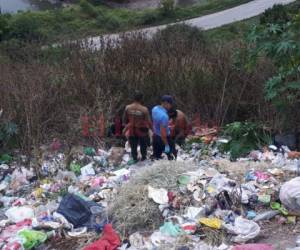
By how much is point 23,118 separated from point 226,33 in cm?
1792

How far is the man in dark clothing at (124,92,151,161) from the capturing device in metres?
9.09

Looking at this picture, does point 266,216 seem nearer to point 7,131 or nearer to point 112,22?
point 7,131

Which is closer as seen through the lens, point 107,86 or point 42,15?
point 107,86

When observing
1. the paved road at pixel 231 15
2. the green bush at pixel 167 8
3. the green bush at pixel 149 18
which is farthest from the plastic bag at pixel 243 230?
the green bush at pixel 167 8

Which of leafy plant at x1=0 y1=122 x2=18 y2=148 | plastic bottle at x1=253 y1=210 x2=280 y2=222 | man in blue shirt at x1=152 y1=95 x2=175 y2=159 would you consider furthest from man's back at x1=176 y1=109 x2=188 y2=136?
plastic bottle at x1=253 y1=210 x2=280 y2=222

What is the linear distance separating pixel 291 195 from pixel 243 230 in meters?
0.66

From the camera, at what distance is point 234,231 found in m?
5.84

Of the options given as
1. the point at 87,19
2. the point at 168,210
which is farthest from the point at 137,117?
the point at 87,19

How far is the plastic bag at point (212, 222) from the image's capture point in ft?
19.5

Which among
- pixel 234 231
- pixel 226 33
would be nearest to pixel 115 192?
pixel 234 231

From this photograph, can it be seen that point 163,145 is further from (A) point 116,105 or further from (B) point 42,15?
(B) point 42,15

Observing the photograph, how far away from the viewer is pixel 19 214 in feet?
23.8

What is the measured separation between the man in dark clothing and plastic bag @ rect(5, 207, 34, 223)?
2.36 metres

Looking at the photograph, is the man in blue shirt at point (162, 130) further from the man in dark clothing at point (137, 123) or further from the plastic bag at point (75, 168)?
the plastic bag at point (75, 168)
